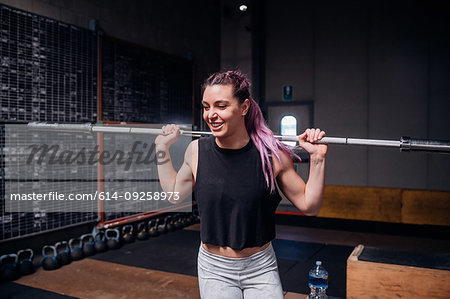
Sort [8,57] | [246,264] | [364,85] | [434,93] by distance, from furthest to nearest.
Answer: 1. [364,85]
2. [434,93]
3. [8,57]
4. [246,264]

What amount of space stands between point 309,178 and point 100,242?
3.23 m

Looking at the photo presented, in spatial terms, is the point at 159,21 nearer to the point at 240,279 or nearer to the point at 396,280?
the point at 396,280

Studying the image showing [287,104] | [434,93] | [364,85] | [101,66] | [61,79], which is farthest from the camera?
[287,104]

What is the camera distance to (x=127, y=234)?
461 cm

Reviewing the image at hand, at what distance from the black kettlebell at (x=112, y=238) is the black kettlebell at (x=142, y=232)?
28 cm

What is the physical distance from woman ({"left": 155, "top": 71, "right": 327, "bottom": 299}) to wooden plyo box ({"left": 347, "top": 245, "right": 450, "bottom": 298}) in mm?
1140

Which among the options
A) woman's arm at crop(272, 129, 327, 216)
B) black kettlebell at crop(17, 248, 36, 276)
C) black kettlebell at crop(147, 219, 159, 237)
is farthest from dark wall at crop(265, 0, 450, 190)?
woman's arm at crop(272, 129, 327, 216)

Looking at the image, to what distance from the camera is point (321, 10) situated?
5961 millimetres

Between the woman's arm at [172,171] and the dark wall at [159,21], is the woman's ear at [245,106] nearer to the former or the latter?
the woman's arm at [172,171]

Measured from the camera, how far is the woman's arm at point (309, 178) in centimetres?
153

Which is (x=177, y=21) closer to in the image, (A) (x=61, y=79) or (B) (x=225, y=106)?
(A) (x=61, y=79)

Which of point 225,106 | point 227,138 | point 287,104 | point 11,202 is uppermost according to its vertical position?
point 287,104

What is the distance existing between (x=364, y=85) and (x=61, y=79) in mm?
3986

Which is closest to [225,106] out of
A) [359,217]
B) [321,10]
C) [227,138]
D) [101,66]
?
[227,138]
